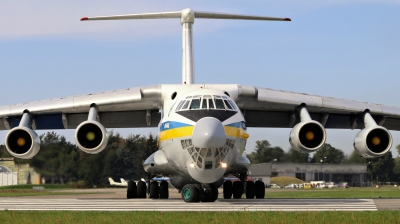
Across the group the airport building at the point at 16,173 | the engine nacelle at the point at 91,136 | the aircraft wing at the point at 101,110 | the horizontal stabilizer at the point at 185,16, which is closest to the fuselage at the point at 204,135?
the engine nacelle at the point at 91,136

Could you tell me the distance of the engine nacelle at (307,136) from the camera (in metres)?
15.5

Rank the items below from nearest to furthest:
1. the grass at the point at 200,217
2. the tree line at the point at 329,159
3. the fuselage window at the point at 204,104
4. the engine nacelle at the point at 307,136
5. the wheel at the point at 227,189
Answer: the grass at the point at 200,217 < the fuselage window at the point at 204,104 < the engine nacelle at the point at 307,136 < the wheel at the point at 227,189 < the tree line at the point at 329,159

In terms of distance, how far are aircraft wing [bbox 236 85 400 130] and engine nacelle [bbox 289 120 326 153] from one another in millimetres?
1336

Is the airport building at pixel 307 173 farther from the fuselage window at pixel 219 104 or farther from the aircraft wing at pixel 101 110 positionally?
the fuselage window at pixel 219 104

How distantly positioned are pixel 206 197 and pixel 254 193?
394 centimetres

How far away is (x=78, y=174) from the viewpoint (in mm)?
22688

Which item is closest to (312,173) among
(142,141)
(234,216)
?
(142,141)

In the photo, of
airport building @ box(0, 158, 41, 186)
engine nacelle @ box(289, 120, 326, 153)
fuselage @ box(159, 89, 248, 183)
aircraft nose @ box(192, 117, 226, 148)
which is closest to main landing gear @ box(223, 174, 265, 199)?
engine nacelle @ box(289, 120, 326, 153)

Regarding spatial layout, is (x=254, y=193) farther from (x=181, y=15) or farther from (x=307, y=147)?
(x=181, y=15)

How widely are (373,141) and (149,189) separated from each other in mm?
6049

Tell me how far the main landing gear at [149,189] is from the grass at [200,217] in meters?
6.53

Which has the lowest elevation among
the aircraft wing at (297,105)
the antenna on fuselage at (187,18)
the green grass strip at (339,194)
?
the green grass strip at (339,194)

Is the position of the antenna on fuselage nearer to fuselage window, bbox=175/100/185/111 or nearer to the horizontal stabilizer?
the horizontal stabilizer

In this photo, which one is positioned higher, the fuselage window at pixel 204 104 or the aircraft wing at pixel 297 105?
the aircraft wing at pixel 297 105
